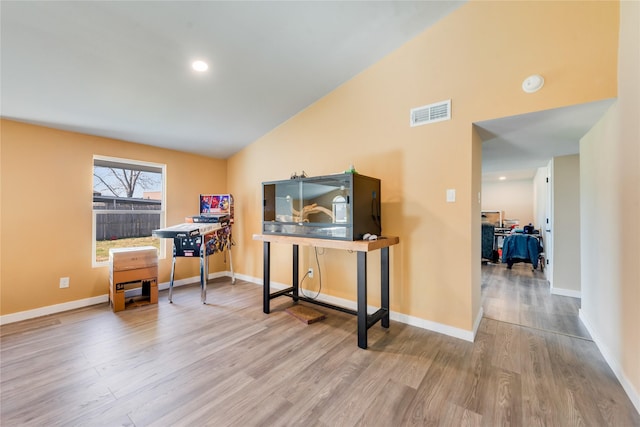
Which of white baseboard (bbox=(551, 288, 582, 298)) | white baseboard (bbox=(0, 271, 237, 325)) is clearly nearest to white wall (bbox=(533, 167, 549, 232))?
white baseboard (bbox=(551, 288, 582, 298))

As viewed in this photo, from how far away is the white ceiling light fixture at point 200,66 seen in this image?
2.43 metres

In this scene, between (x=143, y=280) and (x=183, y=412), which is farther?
(x=143, y=280)

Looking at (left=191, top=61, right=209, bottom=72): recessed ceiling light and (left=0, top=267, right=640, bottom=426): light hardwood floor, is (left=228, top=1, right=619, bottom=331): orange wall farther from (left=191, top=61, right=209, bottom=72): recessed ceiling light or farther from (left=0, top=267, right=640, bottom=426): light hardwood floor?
(left=191, top=61, right=209, bottom=72): recessed ceiling light

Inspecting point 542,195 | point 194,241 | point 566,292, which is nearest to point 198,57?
point 194,241

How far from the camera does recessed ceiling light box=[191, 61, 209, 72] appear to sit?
243 cm

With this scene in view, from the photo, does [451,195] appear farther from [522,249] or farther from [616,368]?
[522,249]

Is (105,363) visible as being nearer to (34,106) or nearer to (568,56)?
(34,106)

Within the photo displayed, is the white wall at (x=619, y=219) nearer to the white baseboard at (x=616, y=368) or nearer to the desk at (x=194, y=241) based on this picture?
the white baseboard at (x=616, y=368)

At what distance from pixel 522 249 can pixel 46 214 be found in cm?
749

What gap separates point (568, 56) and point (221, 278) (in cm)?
512

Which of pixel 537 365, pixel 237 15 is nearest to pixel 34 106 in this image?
→ pixel 237 15

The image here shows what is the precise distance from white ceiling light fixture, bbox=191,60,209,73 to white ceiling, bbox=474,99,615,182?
258 cm

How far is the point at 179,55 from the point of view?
7.57ft

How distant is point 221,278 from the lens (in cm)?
470
